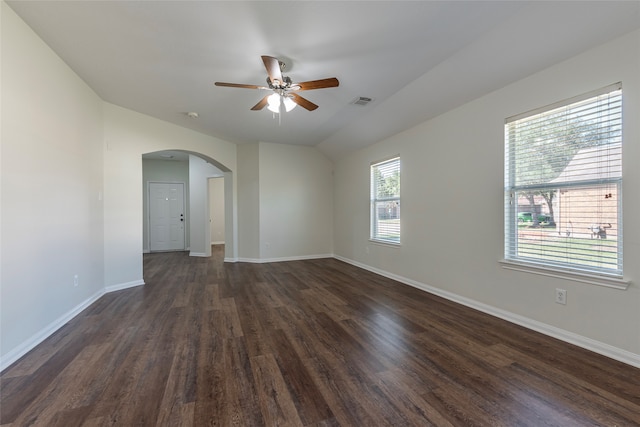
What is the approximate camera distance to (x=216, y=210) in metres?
9.37

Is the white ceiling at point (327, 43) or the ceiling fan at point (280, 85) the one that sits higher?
the white ceiling at point (327, 43)

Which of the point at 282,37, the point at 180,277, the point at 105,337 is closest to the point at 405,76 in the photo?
the point at 282,37

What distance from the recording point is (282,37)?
92.9 inches

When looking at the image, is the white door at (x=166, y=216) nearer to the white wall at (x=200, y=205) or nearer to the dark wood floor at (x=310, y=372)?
the white wall at (x=200, y=205)

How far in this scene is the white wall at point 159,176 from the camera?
25.3ft

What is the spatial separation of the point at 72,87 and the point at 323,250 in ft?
17.0

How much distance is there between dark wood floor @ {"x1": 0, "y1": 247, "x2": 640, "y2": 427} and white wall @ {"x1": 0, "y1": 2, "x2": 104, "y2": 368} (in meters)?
0.30

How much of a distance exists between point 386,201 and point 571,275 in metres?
2.82

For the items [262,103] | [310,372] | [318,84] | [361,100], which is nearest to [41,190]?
[262,103]

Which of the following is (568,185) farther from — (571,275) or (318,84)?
(318,84)

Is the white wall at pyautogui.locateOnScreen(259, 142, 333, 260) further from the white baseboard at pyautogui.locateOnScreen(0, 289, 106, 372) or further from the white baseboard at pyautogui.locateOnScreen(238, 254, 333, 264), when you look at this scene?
the white baseboard at pyautogui.locateOnScreen(0, 289, 106, 372)

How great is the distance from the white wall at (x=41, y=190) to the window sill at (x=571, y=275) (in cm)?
439

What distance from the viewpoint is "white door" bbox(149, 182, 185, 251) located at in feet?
25.7

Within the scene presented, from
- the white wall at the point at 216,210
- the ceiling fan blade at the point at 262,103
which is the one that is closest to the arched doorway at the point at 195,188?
the white wall at the point at 216,210
